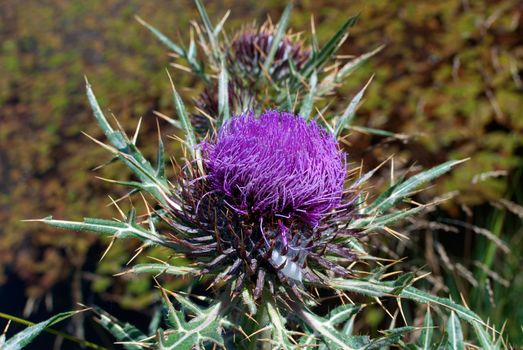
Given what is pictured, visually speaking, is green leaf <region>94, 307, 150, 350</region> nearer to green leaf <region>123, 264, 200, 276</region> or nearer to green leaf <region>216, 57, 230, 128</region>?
green leaf <region>123, 264, 200, 276</region>

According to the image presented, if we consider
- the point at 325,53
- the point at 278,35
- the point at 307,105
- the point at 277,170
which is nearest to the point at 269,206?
the point at 277,170

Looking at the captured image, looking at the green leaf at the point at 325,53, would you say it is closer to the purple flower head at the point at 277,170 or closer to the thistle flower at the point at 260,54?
the thistle flower at the point at 260,54

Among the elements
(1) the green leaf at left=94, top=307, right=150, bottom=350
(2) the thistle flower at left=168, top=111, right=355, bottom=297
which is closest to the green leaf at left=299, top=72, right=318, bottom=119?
(2) the thistle flower at left=168, top=111, right=355, bottom=297

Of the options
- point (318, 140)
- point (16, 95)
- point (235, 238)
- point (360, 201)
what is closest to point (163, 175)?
point (235, 238)

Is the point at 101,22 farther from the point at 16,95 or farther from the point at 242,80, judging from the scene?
the point at 242,80

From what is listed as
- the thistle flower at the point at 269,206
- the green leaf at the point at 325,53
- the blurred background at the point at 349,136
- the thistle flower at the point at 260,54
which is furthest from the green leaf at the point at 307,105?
the blurred background at the point at 349,136

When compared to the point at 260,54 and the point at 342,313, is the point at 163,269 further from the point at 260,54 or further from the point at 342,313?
the point at 260,54

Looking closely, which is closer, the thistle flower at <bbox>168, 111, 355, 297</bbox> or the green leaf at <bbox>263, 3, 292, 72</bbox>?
the thistle flower at <bbox>168, 111, 355, 297</bbox>
